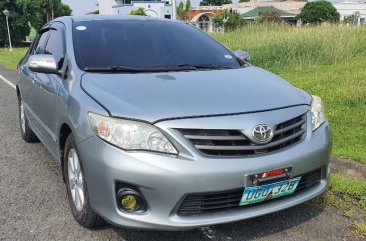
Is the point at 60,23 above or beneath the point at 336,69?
above

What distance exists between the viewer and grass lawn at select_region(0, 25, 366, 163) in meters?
5.39

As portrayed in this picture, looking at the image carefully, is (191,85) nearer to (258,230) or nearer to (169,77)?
(169,77)

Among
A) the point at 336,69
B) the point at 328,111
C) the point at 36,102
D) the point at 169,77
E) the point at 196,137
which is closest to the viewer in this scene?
the point at 196,137

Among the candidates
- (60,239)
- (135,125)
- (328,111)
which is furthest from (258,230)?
(328,111)

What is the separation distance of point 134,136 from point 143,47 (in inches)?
57.5

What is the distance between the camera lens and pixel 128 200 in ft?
8.94

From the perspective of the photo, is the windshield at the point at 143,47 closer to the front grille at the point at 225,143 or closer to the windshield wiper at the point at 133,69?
the windshield wiper at the point at 133,69

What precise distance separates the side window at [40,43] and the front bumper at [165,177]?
2.45m

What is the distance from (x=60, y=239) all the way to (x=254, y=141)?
1.53 m

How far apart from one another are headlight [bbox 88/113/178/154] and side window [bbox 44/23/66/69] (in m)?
1.28

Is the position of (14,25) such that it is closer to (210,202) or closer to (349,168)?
(349,168)

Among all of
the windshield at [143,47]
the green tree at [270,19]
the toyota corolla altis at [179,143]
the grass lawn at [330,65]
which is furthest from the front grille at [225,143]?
the green tree at [270,19]

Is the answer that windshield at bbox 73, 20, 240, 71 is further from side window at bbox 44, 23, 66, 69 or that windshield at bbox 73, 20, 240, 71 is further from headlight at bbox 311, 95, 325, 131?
headlight at bbox 311, 95, 325, 131

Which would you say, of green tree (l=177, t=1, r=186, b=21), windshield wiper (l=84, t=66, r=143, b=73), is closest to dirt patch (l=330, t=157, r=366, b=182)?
windshield wiper (l=84, t=66, r=143, b=73)
